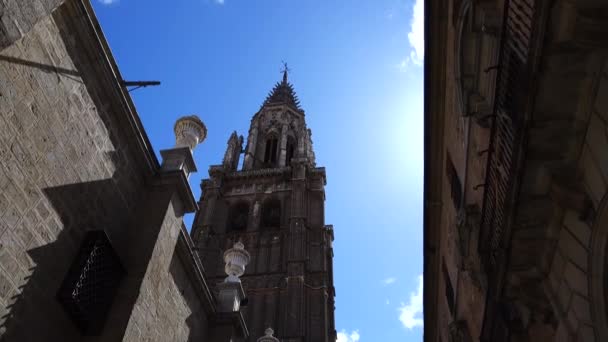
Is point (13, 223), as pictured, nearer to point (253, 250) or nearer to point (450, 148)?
point (450, 148)

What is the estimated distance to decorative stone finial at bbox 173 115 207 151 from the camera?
419 inches

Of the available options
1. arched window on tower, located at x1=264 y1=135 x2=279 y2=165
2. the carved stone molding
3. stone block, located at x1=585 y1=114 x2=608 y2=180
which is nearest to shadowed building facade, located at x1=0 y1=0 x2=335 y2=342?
the carved stone molding

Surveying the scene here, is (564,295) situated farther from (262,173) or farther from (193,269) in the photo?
(262,173)

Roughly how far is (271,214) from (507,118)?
32233 mm

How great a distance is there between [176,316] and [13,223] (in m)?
4.27

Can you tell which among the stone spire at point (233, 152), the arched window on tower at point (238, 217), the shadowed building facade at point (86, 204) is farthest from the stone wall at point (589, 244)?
the stone spire at point (233, 152)

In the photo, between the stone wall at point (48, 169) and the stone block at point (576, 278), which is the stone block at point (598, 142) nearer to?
the stone block at point (576, 278)

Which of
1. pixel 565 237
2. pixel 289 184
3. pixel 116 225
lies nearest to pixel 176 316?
pixel 116 225

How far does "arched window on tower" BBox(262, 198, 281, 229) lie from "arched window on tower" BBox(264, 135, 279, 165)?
717 centimetres

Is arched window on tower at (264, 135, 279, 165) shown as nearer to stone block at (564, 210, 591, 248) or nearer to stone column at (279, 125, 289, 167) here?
stone column at (279, 125, 289, 167)

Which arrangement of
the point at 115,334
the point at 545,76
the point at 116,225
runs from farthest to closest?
the point at 116,225 → the point at 115,334 → the point at 545,76

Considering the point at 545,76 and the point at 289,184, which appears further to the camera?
the point at 289,184

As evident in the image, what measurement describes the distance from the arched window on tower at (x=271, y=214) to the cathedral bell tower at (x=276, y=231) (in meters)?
0.07

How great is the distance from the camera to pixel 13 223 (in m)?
6.23
